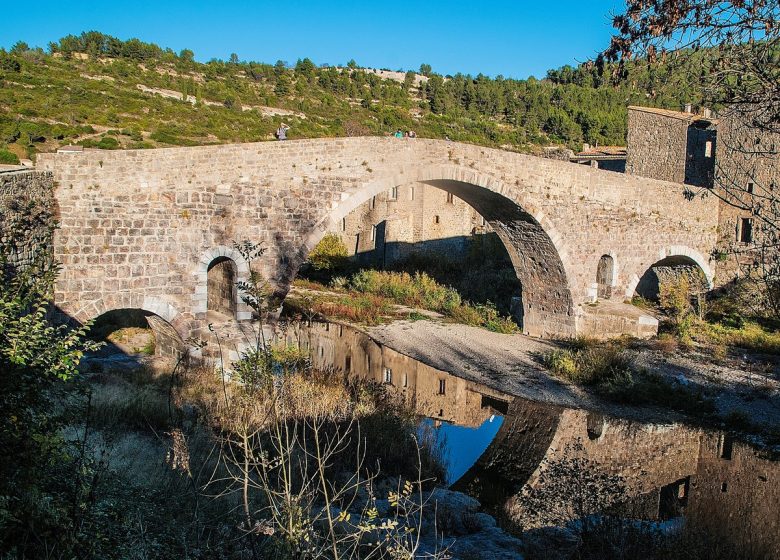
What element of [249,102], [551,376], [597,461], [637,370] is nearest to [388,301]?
[551,376]

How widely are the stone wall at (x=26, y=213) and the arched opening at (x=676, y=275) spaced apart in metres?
14.4

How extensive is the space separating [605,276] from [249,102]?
27.7 meters

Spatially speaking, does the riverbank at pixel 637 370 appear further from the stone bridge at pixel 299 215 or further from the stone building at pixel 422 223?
the stone building at pixel 422 223

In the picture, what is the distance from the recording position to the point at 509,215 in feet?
48.9

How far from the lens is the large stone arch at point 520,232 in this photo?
12.2 meters

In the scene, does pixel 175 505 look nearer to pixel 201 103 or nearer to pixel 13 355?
pixel 13 355

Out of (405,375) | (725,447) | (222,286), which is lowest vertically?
(725,447)

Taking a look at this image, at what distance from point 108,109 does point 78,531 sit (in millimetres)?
28036

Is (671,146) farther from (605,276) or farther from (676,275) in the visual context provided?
(605,276)

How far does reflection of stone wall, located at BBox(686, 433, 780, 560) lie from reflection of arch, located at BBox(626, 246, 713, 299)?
282 inches

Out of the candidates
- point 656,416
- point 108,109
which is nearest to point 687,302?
point 656,416

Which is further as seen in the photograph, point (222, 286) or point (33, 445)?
point (222, 286)

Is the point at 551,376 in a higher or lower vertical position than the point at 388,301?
lower

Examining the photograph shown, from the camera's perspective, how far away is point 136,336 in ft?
42.8
